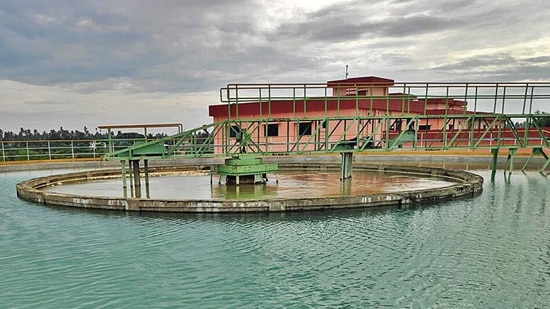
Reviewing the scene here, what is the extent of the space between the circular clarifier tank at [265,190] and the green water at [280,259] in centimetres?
30

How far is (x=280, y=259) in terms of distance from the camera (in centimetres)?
511

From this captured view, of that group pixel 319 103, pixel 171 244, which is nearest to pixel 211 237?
pixel 171 244

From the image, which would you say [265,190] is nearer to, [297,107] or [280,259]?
[280,259]

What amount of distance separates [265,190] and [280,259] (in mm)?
4379

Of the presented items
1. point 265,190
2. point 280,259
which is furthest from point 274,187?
point 280,259

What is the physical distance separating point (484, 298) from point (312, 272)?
202 cm

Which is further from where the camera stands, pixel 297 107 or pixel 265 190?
pixel 297 107

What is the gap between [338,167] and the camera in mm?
13930

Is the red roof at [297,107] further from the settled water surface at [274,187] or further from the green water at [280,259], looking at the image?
the green water at [280,259]

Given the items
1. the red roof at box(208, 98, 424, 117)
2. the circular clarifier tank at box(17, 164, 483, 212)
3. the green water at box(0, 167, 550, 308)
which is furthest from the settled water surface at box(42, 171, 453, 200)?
the red roof at box(208, 98, 424, 117)

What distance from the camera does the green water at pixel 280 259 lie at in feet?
13.2

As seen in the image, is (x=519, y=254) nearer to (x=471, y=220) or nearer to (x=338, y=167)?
(x=471, y=220)

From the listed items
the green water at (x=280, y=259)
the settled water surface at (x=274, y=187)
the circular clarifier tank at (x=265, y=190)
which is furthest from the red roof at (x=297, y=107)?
the green water at (x=280, y=259)

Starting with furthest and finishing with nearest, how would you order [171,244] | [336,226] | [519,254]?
[336,226] → [171,244] → [519,254]
